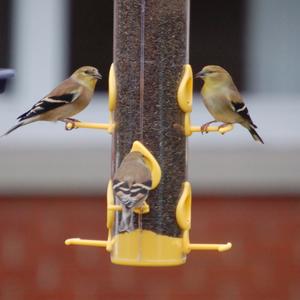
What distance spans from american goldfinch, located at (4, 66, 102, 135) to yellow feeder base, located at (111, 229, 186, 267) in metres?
0.70

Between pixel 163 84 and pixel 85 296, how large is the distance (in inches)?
142

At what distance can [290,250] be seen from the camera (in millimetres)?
10203

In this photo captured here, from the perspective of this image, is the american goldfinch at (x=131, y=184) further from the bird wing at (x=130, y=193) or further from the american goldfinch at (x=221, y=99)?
the american goldfinch at (x=221, y=99)

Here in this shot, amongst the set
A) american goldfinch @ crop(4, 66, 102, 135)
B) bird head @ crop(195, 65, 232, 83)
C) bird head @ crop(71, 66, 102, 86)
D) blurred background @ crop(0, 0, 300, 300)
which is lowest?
blurred background @ crop(0, 0, 300, 300)

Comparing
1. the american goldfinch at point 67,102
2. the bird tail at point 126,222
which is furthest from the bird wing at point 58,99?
the bird tail at point 126,222

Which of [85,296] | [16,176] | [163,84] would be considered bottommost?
[85,296]

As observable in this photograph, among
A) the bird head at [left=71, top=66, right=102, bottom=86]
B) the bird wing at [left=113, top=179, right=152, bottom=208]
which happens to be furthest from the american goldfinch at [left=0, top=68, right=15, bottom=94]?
the bird head at [left=71, top=66, right=102, bottom=86]

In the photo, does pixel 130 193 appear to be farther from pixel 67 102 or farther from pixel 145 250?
pixel 67 102

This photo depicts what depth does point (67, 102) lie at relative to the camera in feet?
23.6

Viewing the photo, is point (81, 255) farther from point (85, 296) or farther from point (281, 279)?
point (281, 279)

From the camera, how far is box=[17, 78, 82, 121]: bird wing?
7.12 metres

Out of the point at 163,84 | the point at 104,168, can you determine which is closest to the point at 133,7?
the point at 163,84

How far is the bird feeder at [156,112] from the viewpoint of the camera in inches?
262

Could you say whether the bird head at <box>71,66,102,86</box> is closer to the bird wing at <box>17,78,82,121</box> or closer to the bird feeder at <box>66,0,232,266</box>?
the bird wing at <box>17,78,82,121</box>
